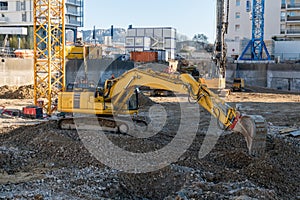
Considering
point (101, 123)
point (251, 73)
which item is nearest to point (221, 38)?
point (251, 73)

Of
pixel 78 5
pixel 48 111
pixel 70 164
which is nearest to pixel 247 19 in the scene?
pixel 78 5

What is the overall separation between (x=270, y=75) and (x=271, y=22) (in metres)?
20.5

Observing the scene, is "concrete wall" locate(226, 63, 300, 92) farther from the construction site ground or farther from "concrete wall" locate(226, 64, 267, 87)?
the construction site ground

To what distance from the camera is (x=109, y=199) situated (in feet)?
27.8

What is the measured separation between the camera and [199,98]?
12.4 metres

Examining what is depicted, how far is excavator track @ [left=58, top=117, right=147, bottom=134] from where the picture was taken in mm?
13648

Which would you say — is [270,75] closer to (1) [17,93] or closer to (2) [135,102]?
(1) [17,93]

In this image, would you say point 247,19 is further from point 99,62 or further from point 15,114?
point 15,114

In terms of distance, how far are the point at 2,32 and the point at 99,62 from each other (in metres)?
23.3

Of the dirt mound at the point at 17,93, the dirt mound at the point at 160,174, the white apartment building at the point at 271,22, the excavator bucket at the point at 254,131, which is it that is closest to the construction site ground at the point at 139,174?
the dirt mound at the point at 160,174

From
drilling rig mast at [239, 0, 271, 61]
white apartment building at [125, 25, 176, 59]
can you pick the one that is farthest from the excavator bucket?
white apartment building at [125, 25, 176, 59]

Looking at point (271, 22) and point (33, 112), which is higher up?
point (271, 22)

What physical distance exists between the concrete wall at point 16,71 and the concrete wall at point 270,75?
20064 millimetres

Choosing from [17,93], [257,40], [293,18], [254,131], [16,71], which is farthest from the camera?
[293,18]
